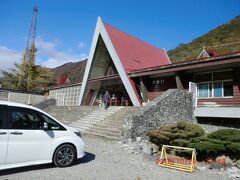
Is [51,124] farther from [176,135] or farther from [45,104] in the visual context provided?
[45,104]

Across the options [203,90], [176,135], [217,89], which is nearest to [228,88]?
[217,89]

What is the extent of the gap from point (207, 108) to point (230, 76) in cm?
261

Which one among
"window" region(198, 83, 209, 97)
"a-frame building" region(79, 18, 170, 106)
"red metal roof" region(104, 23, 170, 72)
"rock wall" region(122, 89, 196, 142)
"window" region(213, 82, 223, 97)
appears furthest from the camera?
"red metal roof" region(104, 23, 170, 72)

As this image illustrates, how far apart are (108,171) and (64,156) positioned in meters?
1.35

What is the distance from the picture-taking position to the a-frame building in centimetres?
1977

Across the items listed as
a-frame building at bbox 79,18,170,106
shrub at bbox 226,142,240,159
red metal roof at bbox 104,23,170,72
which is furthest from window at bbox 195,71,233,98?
shrub at bbox 226,142,240,159

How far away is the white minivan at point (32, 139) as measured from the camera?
592 cm

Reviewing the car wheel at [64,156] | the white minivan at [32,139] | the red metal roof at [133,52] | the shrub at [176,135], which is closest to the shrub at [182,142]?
the shrub at [176,135]

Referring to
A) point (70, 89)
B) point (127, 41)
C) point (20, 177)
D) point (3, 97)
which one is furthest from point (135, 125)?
point (3, 97)

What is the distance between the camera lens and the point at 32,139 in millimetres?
6219

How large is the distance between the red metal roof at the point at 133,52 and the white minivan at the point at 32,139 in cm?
1291

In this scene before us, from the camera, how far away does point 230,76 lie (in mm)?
14789

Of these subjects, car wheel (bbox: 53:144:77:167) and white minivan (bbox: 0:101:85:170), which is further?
car wheel (bbox: 53:144:77:167)

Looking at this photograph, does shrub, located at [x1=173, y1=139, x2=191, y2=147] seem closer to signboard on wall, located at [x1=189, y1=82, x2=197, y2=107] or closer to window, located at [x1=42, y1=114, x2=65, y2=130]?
window, located at [x1=42, y1=114, x2=65, y2=130]
